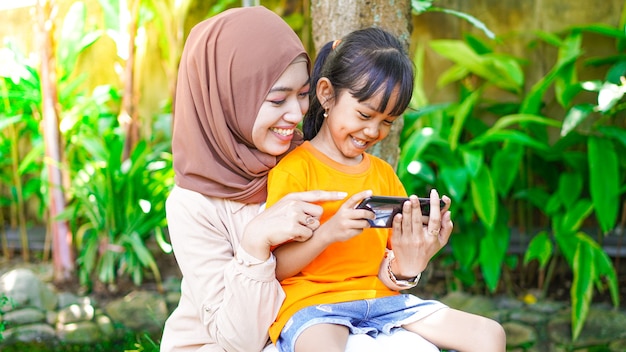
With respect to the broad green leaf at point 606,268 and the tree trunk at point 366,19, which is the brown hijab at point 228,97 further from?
the broad green leaf at point 606,268

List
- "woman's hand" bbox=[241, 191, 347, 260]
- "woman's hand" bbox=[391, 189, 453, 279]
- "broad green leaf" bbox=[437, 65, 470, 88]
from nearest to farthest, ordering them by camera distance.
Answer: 1. "woman's hand" bbox=[241, 191, 347, 260]
2. "woman's hand" bbox=[391, 189, 453, 279]
3. "broad green leaf" bbox=[437, 65, 470, 88]

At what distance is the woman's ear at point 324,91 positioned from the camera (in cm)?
210

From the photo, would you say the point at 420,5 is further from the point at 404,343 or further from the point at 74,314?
the point at 74,314

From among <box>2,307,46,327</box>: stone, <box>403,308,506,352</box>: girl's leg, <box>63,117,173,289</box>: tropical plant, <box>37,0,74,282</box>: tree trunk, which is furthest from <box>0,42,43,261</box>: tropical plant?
<box>403,308,506,352</box>: girl's leg

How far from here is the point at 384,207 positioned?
192cm

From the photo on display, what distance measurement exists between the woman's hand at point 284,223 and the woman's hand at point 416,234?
0.22m

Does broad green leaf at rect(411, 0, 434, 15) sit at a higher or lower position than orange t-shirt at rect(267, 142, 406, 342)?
higher

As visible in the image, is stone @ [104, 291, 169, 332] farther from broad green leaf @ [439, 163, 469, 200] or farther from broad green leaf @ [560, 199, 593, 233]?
broad green leaf @ [560, 199, 593, 233]

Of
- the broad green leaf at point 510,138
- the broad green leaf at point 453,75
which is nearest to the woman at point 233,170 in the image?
the broad green leaf at point 510,138

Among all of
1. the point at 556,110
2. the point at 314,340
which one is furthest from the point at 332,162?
the point at 556,110

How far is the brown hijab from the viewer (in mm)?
1995

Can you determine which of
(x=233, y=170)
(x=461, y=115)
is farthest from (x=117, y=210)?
(x=233, y=170)

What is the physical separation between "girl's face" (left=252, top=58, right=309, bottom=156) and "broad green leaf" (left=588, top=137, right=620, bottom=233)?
2.46 m

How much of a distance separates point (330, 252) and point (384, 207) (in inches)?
9.5
